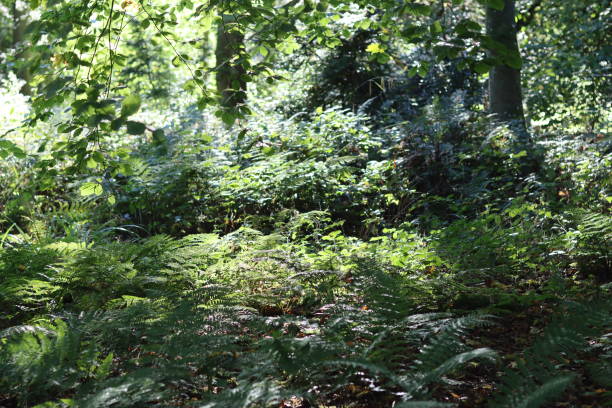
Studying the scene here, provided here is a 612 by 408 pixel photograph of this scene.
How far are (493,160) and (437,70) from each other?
3487 millimetres

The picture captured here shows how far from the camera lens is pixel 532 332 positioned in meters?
3.11

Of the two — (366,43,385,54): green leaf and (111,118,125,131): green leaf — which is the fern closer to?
(111,118,125,131): green leaf

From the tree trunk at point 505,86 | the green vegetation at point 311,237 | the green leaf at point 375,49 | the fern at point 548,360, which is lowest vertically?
the fern at point 548,360

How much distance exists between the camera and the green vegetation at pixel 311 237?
232 centimetres

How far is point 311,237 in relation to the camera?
5820mm

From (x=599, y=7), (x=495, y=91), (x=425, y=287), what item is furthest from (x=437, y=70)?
(x=425, y=287)

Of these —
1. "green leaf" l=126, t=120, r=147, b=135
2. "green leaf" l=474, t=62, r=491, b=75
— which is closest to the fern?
"green leaf" l=474, t=62, r=491, b=75

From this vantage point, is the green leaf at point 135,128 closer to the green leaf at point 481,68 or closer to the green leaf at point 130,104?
the green leaf at point 130,104

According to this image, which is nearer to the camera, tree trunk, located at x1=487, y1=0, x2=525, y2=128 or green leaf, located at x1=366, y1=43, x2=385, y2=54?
green leaf, located at x1=366, y1=43, x2=385, y2=54

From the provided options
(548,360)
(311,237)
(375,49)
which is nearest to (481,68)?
(375,49)

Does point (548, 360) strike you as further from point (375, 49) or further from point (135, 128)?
point (375, 49)

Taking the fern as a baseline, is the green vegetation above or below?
above

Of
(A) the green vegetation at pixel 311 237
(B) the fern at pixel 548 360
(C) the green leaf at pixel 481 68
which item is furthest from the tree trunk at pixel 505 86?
(B) the fern at pixel 548 360

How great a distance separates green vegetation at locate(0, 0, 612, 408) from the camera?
232 centimetres
